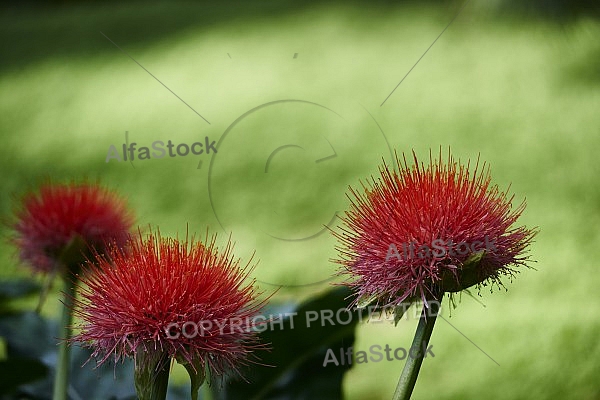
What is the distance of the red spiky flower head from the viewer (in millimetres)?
253

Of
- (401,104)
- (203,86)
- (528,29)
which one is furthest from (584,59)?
(203,86)

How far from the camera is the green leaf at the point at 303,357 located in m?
0.39

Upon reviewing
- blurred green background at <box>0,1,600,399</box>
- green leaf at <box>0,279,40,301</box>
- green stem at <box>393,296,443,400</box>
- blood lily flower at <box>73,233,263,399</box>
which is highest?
blurred green background at <box>0,1,600,399</box>

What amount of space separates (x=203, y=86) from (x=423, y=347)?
1.68 ft

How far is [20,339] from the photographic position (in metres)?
0.48

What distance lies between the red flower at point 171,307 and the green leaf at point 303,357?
0.11 meters

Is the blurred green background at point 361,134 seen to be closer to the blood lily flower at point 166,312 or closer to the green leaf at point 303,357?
the green leaf at point 303,357

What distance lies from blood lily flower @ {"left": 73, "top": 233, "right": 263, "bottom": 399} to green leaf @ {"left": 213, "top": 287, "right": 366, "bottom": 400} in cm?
11

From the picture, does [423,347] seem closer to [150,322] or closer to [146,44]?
[150,322]

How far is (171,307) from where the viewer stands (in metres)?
0.26

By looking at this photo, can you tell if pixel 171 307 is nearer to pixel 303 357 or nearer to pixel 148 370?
pixel 148 370

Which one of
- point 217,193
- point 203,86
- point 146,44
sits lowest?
point 217,193

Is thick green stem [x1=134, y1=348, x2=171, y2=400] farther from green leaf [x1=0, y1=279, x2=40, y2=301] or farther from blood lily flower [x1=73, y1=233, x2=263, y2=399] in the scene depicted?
green leaf [x1=0, y1=279, x2=40, y2=301]

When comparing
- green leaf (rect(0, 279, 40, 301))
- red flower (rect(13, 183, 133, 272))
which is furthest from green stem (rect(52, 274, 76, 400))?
green leaf (rect(0, 279, 40, 301))
